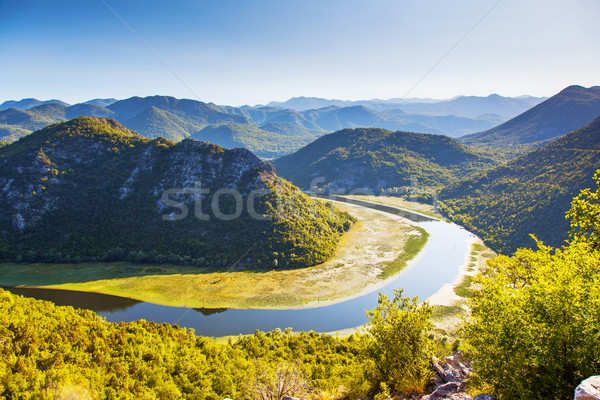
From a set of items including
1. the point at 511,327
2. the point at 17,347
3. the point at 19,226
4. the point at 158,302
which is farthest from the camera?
the point at 19,226

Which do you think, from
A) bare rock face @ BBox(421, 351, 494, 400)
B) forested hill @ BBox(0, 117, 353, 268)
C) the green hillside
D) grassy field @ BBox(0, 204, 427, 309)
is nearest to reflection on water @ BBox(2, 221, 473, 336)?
grassy field @ BBox(0, 204, 427, 309)

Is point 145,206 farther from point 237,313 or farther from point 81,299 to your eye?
point 237,313

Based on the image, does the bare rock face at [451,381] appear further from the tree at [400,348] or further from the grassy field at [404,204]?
the grassy field at [404,204]

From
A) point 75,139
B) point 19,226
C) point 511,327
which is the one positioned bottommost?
point 511,327

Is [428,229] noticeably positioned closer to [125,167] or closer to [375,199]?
[375,199]

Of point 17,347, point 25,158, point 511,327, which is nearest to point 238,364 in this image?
point 17,347

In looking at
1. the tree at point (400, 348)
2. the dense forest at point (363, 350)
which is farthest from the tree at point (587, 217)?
the tree at point (400, 348)
